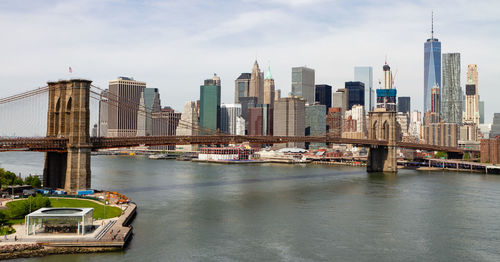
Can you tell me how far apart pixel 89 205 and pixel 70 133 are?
10004 millimetres

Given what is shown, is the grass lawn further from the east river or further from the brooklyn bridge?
the brooklyn bridge

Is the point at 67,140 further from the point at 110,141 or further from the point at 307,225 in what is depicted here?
the point at 307,225

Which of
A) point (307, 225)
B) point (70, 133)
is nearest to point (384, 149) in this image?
point (307, 225)

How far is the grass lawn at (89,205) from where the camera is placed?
37.5 meters

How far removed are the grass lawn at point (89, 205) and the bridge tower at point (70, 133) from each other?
548 centimetres

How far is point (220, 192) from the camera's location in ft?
191

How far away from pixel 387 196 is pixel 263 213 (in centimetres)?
2101

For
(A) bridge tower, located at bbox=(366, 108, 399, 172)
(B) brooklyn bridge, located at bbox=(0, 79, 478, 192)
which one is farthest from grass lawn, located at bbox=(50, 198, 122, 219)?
(A) bridge tower, located at bbox=(366, 108, 399, 172)

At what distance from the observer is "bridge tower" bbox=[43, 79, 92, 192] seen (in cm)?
4662

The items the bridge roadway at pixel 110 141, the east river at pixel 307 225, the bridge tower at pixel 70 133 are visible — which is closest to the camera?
the east river at pixel 307 225

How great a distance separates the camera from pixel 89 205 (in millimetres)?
40250

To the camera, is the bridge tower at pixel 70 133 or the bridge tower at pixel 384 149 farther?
the bridge tower at pixel 384 149

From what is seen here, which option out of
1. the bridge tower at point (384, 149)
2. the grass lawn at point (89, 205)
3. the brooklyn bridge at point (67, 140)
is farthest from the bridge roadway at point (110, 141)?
the bridge tower at point (384, 149)

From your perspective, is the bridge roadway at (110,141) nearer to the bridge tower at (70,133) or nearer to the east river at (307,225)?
the bridge tower at (70,133)
